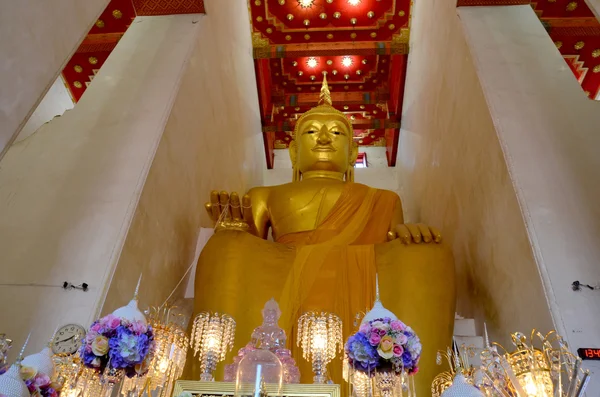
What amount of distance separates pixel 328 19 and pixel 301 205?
298cm

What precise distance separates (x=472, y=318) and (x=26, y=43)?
3.43 m

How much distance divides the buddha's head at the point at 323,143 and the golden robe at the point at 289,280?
1.58m

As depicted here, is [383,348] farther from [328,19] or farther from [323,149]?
[328,19]

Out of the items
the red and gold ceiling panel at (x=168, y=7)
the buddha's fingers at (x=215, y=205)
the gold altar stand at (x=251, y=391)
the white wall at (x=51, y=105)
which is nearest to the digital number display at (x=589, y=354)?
the gold altar stand at (x=251, y=391)

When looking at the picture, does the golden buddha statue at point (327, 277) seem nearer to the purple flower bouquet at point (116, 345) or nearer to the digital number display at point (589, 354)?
the digital number display at point (589, 354)

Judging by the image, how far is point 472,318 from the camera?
3.77 meters

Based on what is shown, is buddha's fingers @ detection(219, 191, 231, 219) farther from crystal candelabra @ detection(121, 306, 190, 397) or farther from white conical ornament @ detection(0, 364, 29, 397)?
white conical ornament @ detection(0, 364, 29, 397)

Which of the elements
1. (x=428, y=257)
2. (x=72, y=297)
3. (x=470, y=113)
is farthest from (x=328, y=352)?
(x=470, y=113)

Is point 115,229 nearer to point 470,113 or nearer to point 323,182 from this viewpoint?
point 323,182

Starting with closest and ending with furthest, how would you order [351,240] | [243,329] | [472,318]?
[243,329] < [472,318] < [351,240]

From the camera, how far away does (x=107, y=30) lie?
528cm

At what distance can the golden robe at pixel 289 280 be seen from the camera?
307 centimetres

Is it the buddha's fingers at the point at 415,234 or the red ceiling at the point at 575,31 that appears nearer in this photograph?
the buddha's fingers at the point at 415,234

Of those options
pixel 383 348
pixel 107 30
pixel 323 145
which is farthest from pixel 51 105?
pixel 383 348
